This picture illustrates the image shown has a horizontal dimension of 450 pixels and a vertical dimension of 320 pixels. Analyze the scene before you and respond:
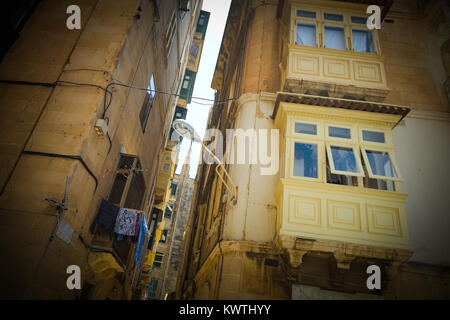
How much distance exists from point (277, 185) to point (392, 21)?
10592 millimetres

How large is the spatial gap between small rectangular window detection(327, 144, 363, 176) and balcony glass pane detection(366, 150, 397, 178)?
507mm

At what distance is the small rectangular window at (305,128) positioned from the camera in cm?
960

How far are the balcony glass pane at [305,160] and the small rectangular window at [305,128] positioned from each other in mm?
491

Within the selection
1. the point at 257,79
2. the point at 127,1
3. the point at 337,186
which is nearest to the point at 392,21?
the point at 257,79

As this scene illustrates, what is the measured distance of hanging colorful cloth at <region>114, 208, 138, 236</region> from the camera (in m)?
9.45

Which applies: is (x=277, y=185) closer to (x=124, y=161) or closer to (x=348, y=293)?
(x=348, y=293)

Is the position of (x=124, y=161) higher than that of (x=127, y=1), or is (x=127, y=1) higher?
(x=127, y=1)

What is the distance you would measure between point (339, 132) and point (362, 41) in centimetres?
434

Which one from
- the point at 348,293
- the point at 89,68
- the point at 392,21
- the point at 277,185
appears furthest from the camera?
the point at 392,21

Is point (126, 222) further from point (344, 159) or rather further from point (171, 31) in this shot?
point (171, 31)

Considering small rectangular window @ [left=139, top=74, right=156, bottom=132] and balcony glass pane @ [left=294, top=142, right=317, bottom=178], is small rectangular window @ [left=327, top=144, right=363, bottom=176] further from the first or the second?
small rectangular window @ [left=139, top=74, right=156, bottom=132]

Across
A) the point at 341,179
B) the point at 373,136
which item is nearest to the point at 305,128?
the point at 341,179

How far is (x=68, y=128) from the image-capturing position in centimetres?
797

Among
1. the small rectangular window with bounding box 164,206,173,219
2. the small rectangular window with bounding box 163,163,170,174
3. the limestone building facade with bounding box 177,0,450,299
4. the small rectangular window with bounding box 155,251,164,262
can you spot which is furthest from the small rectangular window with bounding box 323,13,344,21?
the small rectangular window with bounding box 164,206,173,219
